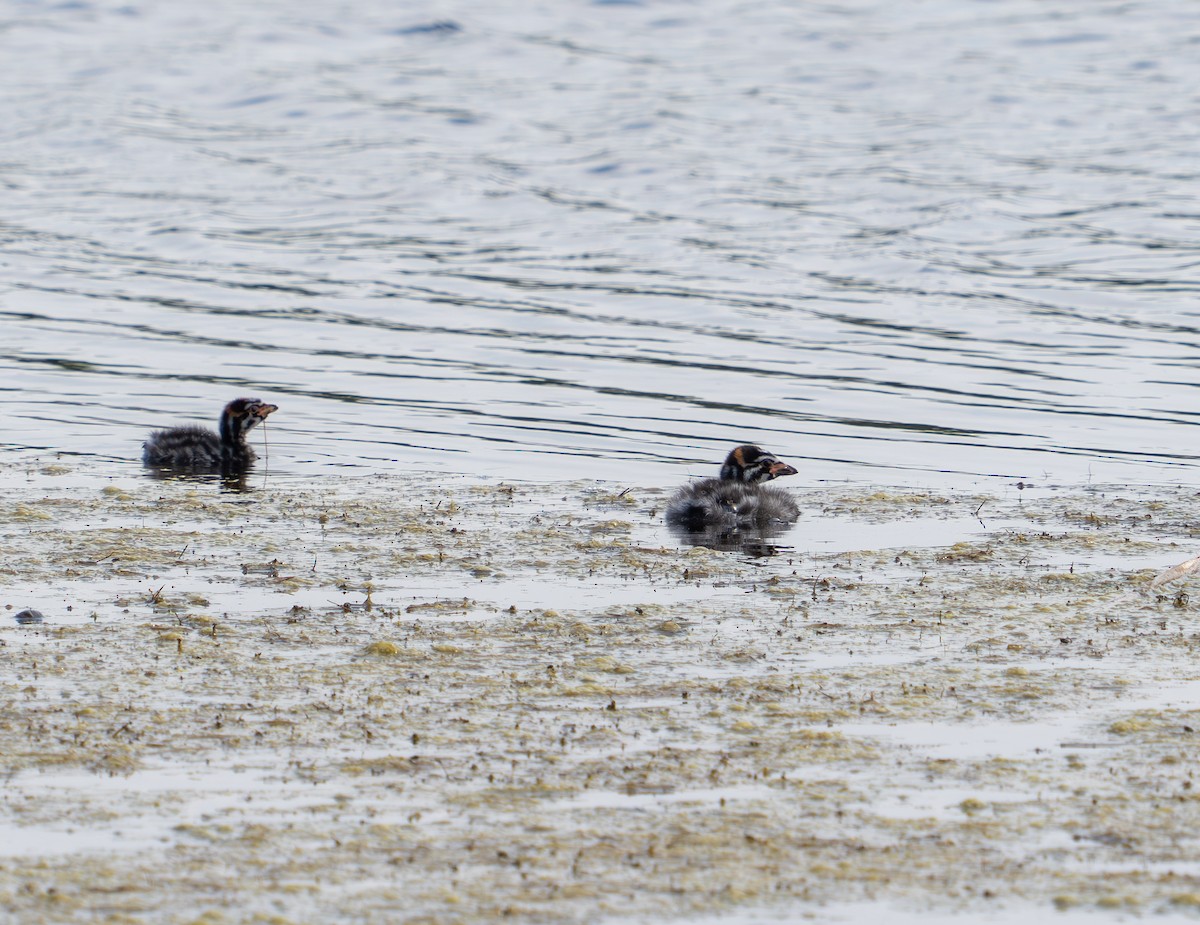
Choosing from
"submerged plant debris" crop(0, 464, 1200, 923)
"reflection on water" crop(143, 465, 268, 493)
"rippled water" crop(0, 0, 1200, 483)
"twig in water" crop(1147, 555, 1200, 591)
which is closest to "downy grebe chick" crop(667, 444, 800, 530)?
"submerged plant debris" crop(0, 464, 1200, 923)

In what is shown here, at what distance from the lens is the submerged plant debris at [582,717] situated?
6277mm

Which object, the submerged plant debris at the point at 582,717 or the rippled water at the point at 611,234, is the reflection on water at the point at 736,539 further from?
the rippled water at the point at 611,234

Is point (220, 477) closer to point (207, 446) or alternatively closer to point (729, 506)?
point (207, 446)

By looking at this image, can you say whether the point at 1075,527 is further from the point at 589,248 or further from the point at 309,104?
the point at 309,104

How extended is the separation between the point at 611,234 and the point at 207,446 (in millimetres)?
14408

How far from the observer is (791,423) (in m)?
16.4

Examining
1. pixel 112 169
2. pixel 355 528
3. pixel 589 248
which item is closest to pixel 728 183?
pixel 589 248

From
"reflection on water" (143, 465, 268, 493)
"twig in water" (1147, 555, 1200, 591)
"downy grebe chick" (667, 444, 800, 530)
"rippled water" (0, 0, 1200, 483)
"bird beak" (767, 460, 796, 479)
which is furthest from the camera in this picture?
"rippled water" (0, 0, 1200, 483)

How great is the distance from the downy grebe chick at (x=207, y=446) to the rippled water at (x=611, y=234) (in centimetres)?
45

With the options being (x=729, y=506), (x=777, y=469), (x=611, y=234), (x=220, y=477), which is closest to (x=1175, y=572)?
(x=729, y=506)

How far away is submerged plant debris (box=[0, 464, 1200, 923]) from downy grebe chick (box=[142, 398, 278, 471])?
219 cm

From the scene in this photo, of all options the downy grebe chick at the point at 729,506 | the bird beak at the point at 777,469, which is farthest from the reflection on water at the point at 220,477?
the bird beak at the point at 777,469

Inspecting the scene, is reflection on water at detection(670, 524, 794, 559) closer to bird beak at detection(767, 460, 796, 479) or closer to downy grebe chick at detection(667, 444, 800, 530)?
downy grebe chick at detection(667, 444, 800, 530)

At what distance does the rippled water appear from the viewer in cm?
1650
